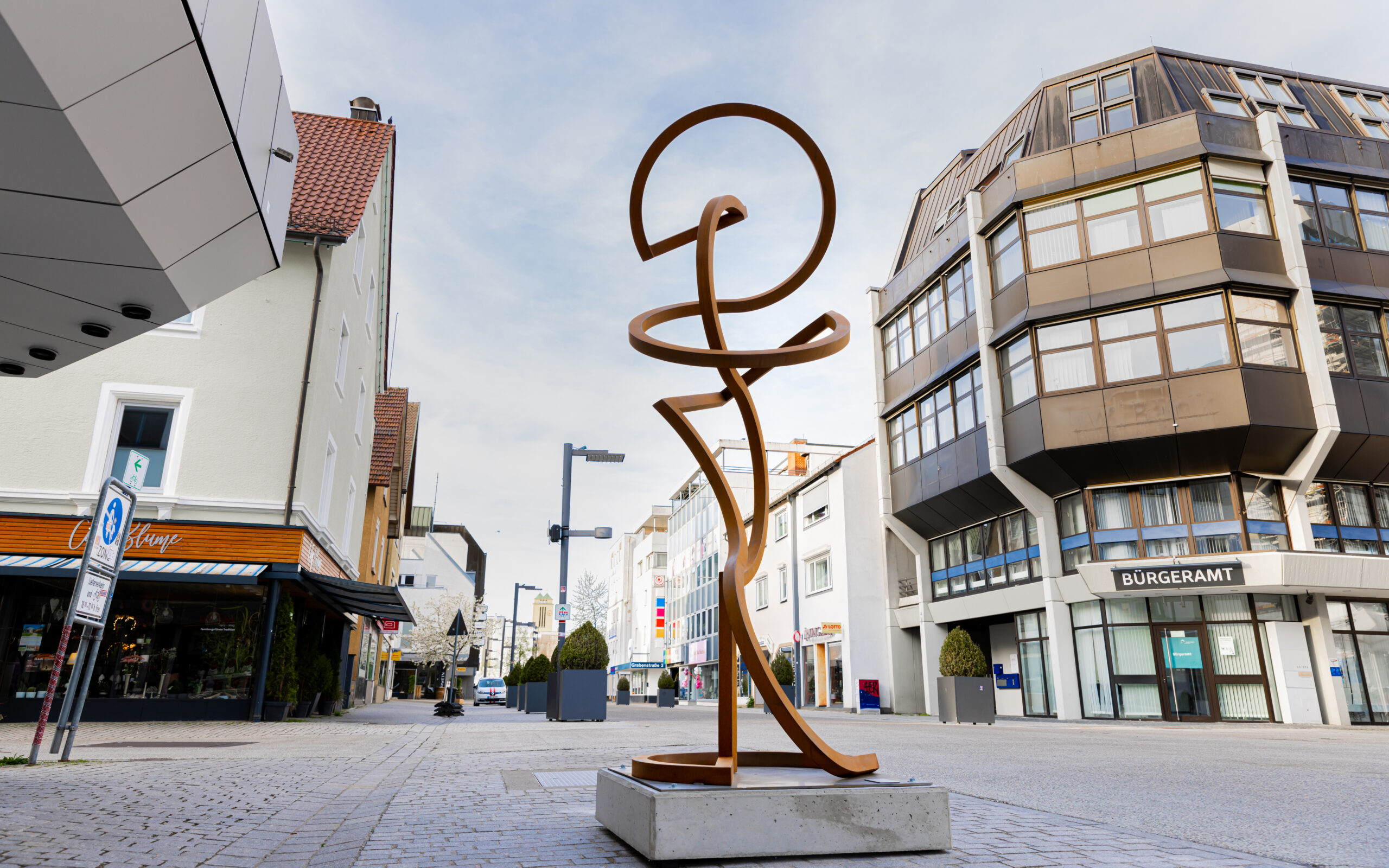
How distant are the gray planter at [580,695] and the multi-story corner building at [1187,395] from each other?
1285 cm

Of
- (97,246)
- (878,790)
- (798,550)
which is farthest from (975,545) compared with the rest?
(97,246)

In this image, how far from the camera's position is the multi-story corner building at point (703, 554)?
5784 cm

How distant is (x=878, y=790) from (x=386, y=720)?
18979 mm

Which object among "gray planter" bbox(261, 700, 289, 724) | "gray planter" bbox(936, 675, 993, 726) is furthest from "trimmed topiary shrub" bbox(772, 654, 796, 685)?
"gray planter" bbox(261, 700, 289, 724)

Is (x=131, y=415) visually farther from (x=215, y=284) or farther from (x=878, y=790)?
(x=878, y=790)

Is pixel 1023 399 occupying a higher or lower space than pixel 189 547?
higher

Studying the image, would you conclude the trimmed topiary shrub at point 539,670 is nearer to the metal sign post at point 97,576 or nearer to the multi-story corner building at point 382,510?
the multi-story corner building at point 382,510

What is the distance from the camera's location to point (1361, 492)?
877 inches

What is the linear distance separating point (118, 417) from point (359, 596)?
6.03 meters

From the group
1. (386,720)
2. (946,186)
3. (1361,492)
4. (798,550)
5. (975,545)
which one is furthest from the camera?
(798,550)

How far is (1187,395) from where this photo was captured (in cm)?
2098

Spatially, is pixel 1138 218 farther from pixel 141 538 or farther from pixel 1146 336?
pixel 141 538

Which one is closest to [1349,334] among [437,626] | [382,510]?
[382,510]

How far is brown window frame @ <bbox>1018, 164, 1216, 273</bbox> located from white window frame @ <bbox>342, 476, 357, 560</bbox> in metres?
20.1
